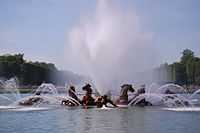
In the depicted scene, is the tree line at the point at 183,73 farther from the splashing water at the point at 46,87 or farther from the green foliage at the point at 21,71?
the splashing water at the point at 46,87

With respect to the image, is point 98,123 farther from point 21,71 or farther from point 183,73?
point 183,73

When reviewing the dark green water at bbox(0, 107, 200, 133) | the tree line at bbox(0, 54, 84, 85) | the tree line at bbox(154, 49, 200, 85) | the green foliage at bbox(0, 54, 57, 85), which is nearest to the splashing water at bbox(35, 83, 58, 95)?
the dark green water at bbox(0, 107, 200, 133)

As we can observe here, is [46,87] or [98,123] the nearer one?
[98,123]

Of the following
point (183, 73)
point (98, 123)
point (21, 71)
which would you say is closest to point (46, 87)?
point (98, 123)

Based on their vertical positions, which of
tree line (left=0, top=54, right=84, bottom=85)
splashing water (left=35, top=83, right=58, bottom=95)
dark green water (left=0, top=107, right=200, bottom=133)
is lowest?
dark green water (left=0, top=107, right=200, bottom=133)

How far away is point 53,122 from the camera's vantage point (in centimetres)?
3119

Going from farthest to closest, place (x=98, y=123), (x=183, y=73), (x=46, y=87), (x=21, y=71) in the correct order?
(x=183, y=73) < (x=21, y=71) < (x=46, y=87) < (x=98, y=123)

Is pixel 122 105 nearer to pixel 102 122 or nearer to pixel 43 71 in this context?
pixel 102 122

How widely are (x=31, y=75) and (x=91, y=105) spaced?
130 m

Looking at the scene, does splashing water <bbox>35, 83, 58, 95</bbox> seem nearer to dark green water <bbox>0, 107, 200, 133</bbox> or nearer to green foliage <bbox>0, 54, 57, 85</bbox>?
dark green water <bbox>0, 107, 200, 133</bbox>

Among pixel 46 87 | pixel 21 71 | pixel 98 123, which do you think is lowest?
pixel 98 123

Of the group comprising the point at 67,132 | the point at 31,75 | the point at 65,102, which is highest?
the point at 31,75

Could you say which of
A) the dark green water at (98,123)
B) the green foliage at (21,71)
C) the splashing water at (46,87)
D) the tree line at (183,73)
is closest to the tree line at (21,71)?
the green foliage at (21,71)

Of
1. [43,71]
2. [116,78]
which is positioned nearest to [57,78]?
[43,71]
